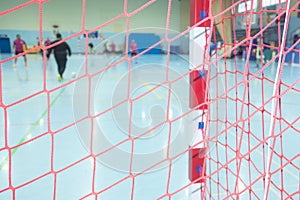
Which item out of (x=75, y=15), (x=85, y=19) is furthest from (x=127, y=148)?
(x=75, y=15)

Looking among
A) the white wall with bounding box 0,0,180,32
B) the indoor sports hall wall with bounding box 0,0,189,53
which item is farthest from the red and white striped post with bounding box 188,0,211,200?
the white wall with bounding box 0,0,180,32

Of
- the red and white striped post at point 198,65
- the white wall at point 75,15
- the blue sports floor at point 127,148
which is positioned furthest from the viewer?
the white wall at point 75,15

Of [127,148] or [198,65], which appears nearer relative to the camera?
[198,65]

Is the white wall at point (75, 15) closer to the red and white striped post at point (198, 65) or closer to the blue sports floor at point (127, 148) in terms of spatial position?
the blue sports floor at point (127, 148)

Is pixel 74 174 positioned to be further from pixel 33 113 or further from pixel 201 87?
pixel 33 113

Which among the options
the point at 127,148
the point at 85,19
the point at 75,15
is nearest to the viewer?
the point at 127,148

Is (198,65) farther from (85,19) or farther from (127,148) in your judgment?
(85,19)

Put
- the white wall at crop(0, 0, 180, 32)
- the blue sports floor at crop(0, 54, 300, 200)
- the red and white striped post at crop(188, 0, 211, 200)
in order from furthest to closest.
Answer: the white wall at crop(0, 0, 180, 32)
the blue sports floor at crop(0, 54, 300, 200)
the red and white striped post at crop(188, 0, 211, 200)

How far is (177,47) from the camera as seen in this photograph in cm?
1265

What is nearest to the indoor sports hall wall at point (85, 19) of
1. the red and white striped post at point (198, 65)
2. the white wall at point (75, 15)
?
the white wall at point (75, 15)

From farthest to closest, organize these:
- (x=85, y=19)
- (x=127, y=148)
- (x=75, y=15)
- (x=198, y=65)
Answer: (x=75, y=15) < (x=85, y=19) < (x=127, y=148) < (x=198, y=65)

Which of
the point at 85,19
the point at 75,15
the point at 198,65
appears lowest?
the point at 198,65

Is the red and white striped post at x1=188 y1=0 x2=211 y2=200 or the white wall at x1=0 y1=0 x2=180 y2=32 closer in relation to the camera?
the red and white striped post at x1=188 y1=0 x2=211 y2=200

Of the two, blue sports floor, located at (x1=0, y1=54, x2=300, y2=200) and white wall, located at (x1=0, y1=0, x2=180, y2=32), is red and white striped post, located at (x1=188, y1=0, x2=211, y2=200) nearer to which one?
blue sports floor, located at (x1=0, y1=54, x2=300, y2=200)
